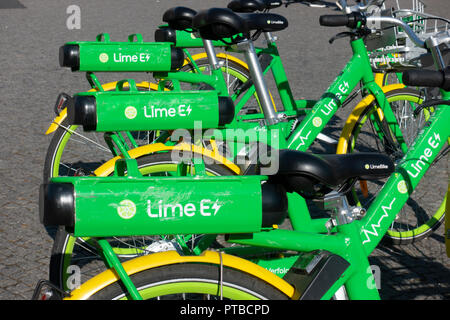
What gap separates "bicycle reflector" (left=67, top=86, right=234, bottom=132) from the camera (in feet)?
10.9

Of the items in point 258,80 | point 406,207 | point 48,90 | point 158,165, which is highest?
point 48,90

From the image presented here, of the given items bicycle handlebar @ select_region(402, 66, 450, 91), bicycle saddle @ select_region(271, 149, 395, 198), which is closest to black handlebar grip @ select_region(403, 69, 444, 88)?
bicycle handlebar @ select_region(402, 66, 450, 91)

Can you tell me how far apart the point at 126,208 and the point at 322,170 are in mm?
589

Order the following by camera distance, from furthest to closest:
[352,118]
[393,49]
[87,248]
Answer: [393,49]
[352,118]
[87,248]

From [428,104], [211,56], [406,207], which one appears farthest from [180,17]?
[428,104]

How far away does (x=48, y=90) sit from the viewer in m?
7.37

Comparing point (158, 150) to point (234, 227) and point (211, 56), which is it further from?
point (211, 56)

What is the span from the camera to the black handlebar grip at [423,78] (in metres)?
2.44

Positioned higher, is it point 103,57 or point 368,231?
point 103,57

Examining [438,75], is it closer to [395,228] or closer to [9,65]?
[395,228]

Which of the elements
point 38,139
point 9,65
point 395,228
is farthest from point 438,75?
point 9,65

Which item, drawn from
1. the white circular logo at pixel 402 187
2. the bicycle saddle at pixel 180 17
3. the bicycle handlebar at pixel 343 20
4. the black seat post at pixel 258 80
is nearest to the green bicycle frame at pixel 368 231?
the white circular logo at pixel 402 187

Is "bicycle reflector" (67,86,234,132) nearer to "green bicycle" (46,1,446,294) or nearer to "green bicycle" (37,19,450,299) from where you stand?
"green bicycle" (46,1,446,294)
